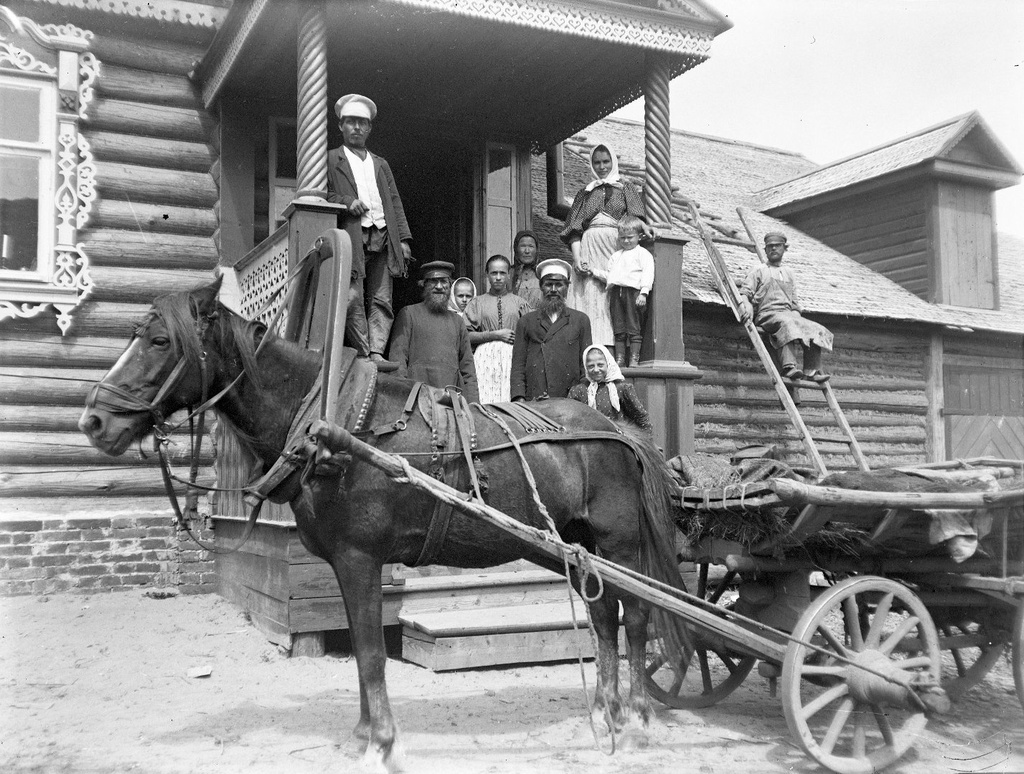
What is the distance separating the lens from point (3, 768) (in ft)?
13.9

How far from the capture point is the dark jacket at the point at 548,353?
280 inches

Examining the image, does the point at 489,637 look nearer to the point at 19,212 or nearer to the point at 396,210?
the point at 396,210

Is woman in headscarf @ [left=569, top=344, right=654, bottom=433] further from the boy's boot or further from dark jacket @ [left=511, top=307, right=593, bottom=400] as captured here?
the boy's boot

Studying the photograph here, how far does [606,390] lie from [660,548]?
2.00 m

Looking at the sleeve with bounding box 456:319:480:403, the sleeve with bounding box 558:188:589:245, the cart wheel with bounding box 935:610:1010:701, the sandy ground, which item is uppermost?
the sleeve with bounding box 558:188:589:245

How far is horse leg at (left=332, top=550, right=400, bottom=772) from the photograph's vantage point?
4.15 meters

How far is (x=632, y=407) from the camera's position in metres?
6.88

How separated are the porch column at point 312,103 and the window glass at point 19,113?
309cm

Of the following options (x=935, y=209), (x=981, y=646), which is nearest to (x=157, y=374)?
(x=981, y=646)

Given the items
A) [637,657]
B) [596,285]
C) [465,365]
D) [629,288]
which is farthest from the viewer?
[596,285]

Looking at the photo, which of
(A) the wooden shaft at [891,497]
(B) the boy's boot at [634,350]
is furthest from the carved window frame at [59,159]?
(A) the wooden shaft at [891,497]

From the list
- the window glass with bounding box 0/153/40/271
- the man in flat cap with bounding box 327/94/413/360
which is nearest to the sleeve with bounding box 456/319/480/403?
the man in flat cap with bounding box 327/94/413/360

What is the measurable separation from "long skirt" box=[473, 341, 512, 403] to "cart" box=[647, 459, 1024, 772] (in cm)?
328

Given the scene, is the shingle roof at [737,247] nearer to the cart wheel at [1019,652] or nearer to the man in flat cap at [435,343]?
the man in flat cap at [435,343]
